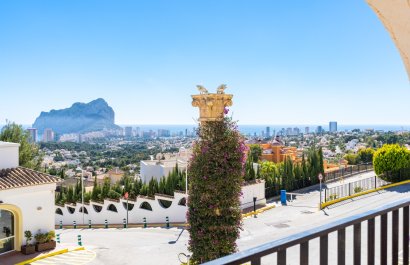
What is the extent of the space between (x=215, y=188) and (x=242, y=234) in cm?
630

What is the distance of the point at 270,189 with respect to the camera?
24.0 meters

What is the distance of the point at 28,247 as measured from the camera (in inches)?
530

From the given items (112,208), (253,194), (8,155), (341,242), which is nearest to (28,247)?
(8,155)

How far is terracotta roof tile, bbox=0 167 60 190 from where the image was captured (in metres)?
13.4

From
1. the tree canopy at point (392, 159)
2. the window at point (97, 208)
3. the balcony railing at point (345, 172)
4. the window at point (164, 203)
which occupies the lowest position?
the window at point (97, 208)

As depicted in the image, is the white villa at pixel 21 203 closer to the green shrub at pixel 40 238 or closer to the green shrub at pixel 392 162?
the green shrub at pixel 40 238

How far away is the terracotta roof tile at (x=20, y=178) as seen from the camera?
43.9ft

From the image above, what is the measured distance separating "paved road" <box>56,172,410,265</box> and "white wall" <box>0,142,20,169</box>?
425cm

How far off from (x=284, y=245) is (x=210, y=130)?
29.1 feet

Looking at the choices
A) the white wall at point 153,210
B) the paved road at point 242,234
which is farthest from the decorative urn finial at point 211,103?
the white wall at point 153,210

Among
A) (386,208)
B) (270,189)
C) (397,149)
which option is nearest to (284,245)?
(386,208)

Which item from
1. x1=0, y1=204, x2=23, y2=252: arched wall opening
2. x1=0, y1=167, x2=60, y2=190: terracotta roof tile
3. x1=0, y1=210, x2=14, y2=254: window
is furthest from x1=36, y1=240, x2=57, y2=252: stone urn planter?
x1=0, y1=167, x2=60, y2=190: terracotta roof tile

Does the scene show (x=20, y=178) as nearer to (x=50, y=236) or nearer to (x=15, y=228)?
(x=15, y=228)

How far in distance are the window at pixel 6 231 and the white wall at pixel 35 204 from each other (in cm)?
40
